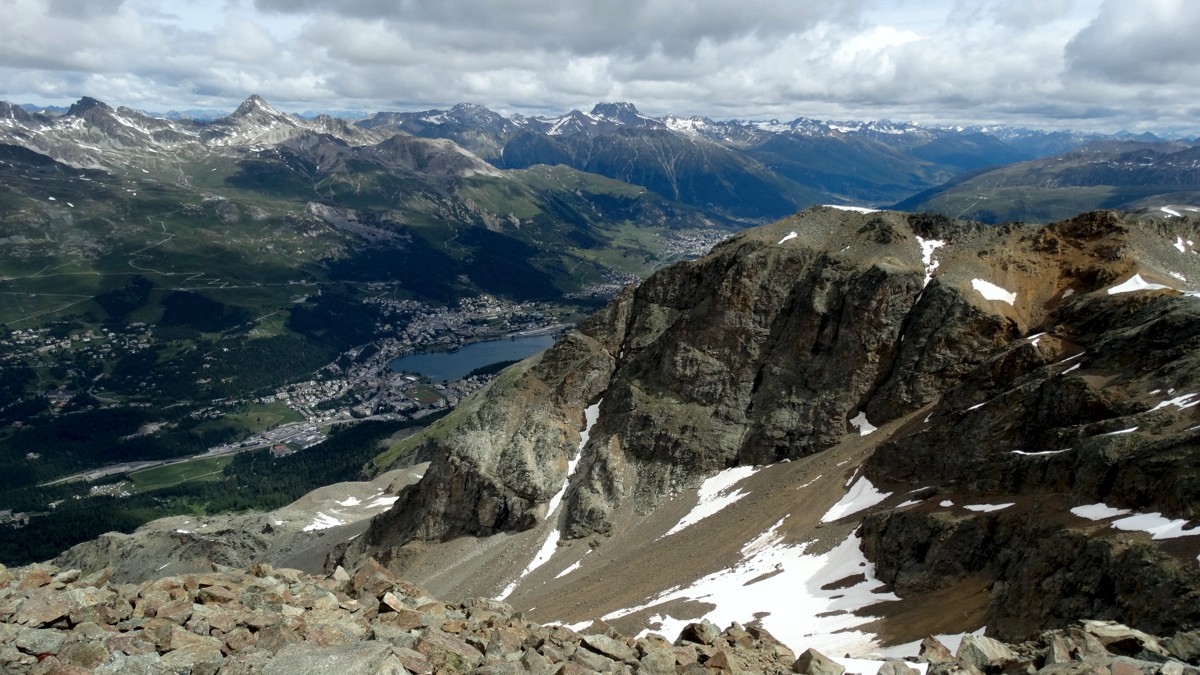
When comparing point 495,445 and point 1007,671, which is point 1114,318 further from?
point 495,445

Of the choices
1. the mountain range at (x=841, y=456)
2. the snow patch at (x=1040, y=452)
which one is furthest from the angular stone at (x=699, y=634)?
the snow patch at (x=1040, y=452)

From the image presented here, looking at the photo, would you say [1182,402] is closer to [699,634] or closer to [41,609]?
[699,634]

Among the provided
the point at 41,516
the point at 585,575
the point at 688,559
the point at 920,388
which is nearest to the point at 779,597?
the point at 688,559

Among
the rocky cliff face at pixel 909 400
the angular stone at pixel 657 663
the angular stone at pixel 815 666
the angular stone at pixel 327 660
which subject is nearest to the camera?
the angular stone at pixel 327 660

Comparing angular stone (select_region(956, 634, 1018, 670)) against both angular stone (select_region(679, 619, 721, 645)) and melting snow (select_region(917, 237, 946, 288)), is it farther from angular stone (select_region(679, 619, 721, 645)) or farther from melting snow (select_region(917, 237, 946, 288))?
melting snow (select_region(917, 237, 946, 288))

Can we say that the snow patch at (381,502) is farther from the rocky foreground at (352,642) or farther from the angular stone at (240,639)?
the angular stone at (240,639)

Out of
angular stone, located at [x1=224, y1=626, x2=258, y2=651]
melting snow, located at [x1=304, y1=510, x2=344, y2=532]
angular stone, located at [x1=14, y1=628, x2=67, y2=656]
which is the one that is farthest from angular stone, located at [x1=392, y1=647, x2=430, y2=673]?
melting snow, located at [x1=304, y1=510, x2=344, y2=532]
